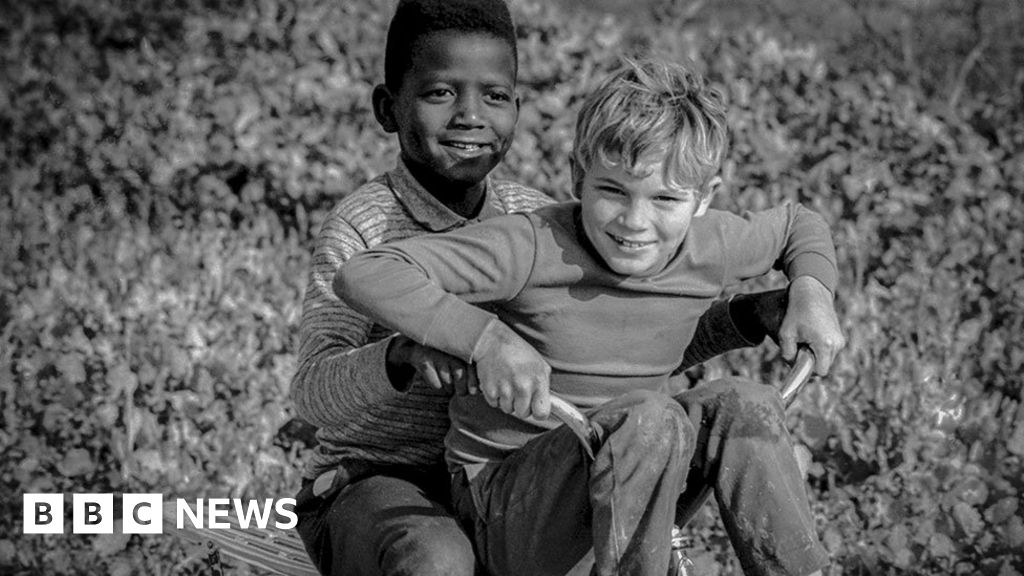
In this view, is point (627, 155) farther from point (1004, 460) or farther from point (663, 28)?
point (663, 28)

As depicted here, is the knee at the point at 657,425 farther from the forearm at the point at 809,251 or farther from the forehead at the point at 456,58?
the forehead at the point at 456,58

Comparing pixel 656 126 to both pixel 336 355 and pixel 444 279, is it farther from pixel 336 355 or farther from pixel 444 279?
pixel 336 355

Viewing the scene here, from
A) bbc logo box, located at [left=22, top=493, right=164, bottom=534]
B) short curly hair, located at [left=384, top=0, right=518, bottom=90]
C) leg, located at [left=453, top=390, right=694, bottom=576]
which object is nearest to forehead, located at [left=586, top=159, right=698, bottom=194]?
leg, located at [left=453, top=390, right=694, bottom=576]

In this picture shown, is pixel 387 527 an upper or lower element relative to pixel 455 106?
lower

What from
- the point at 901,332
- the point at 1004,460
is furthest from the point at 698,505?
the point at 901,332

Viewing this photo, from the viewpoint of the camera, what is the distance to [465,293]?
2480 mm

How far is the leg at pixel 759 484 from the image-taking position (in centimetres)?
226

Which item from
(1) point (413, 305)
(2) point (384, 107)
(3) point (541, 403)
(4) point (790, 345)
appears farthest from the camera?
(2) point (384, 107)

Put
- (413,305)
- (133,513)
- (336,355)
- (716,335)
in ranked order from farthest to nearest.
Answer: (133,513)
(716,335)
(336,355)
(413,305)

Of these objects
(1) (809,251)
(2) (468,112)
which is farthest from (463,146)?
(1) (809,251)

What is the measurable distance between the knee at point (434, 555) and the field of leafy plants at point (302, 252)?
111cm

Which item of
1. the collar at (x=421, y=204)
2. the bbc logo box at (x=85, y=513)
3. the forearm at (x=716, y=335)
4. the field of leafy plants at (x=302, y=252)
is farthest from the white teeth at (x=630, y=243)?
the bbc logo box at (x=85, y=513)

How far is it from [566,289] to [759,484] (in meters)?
0.49

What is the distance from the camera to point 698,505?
2.47 m
